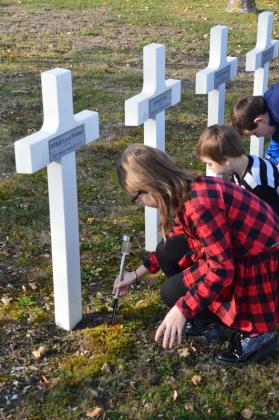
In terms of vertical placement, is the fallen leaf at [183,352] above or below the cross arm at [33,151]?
below

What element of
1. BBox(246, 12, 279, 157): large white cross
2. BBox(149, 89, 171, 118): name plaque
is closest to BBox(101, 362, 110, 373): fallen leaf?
BBox(149, 89, 171, 118): name plaque

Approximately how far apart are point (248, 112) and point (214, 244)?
5.07ft

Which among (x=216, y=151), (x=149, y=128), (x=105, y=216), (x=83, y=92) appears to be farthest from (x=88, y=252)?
(x=83, y=92)

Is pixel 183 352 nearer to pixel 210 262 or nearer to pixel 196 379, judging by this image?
pixel 196 379

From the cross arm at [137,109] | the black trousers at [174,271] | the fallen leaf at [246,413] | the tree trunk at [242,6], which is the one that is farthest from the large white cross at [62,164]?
the tree trunk at [242,6]

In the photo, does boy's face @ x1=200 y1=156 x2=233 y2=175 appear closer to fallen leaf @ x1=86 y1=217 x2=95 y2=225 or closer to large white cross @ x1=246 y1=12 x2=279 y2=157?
fallen leaf @ x1=86 y1=217 x2=95 y2=225

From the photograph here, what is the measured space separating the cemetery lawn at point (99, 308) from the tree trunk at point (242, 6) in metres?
5.40

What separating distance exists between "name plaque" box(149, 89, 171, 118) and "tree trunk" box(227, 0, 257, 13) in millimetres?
10787

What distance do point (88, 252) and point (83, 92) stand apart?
4.01 metres

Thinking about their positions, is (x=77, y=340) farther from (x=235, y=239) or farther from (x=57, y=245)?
(x=235, y=239)

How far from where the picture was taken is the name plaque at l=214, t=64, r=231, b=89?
4509 mm

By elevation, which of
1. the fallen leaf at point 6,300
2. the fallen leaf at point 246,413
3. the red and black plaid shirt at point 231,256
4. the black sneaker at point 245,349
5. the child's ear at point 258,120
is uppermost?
the child's ear at point 258,120

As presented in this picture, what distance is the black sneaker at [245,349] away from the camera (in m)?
3.16

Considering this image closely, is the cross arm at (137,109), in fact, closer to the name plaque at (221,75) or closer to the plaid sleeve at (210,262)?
the name plaque at (221,75)
